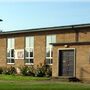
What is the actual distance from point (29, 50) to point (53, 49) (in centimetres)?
664

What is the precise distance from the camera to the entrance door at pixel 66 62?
38531 millimetres

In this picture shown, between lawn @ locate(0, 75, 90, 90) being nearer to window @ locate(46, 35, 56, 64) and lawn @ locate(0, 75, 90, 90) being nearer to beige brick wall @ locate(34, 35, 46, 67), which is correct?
window @ locate(46, 35, 56, 64)

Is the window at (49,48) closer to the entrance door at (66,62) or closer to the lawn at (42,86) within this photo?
the entrance door at (66,62)

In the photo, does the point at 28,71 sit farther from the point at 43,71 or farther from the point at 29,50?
the point at 29,50

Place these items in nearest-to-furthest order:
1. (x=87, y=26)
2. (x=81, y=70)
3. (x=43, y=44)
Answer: (x=81, y=70) < (x=87, y=26) < (x=43, y=44)

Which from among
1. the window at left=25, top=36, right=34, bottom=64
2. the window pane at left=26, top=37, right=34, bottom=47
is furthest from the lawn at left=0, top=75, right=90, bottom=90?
the window pane at left=26, top=37, right=34, bottom=47

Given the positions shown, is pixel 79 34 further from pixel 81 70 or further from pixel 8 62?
pixel 8 62

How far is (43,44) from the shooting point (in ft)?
146

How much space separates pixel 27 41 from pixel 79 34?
7805 mm

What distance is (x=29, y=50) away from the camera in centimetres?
4612

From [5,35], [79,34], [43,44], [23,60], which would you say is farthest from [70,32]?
[5,35]

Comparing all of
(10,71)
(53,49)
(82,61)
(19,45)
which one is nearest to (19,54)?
(19,45)

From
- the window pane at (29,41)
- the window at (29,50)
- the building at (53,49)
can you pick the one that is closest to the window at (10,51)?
the building at (53,49)

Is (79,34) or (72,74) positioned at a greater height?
(79,34)
